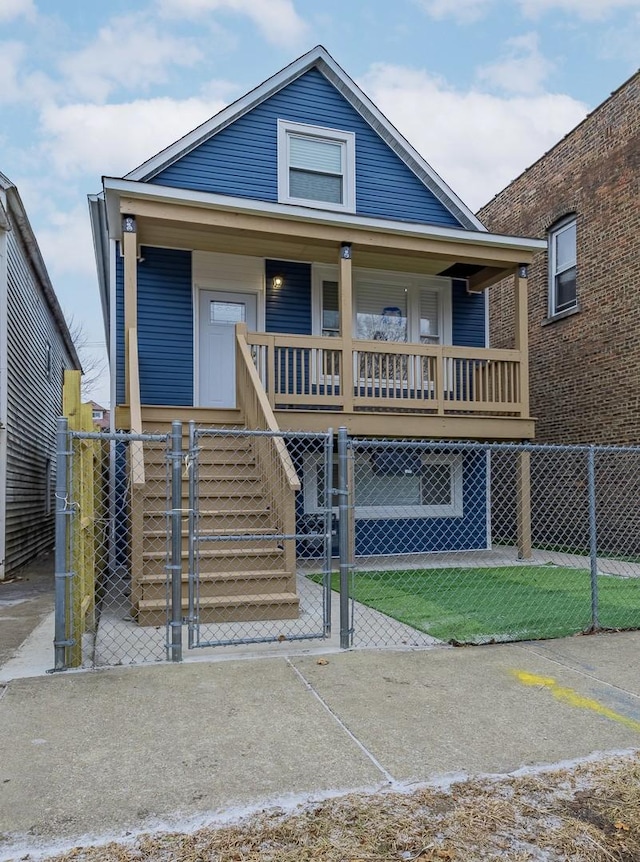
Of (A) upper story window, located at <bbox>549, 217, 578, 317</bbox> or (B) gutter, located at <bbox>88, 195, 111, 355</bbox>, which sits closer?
(B) gutter, located at <bbox>88, 195, 111, 355</bbox>

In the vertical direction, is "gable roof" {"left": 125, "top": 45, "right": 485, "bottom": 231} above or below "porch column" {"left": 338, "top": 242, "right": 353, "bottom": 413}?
above

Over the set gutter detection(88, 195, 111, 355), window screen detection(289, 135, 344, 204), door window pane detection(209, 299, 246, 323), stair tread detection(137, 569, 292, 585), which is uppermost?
window screen detection(289, 135, 344, 204)

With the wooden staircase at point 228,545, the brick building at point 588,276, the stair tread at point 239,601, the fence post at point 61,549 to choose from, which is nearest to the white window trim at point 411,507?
the brick building at point 588,276

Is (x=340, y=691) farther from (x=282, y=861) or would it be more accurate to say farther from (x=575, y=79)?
(x=575, y=79)

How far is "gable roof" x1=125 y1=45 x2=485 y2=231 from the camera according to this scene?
1004 centimetres

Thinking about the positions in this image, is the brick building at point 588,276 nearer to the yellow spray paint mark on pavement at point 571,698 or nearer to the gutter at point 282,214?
the gutter at point 282,214

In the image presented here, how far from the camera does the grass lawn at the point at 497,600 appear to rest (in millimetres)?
5727

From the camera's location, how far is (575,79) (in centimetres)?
1583

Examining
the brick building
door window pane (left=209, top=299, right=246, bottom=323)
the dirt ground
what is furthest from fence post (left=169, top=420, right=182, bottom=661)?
the brick building

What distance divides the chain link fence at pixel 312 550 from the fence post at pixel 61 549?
14mm

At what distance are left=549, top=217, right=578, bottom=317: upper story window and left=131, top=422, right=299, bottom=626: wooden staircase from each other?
309 inches

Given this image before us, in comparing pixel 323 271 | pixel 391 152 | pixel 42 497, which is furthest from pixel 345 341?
Answer: pixel 42 497

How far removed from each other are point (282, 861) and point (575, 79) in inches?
714

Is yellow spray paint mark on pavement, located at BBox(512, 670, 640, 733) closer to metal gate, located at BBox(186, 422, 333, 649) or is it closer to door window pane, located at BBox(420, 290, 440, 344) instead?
metal gate, located at BBox(186, 422, 333, 649)
